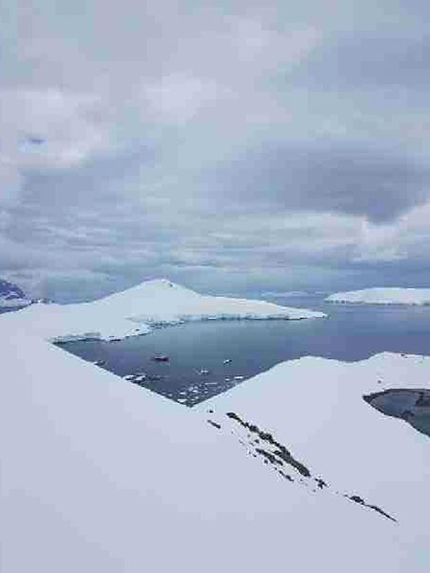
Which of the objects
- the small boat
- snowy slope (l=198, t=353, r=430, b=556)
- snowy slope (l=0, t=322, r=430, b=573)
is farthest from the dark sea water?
snowy slope (l=0, t=322, r=430, b=573)

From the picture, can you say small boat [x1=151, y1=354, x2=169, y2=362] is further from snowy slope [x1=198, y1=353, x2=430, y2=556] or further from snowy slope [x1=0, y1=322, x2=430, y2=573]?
snowy slope [x1=0, y1=322, x2=430, y2=573]

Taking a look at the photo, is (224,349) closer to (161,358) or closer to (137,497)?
(161,358)

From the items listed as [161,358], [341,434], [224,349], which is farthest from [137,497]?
[224,349]

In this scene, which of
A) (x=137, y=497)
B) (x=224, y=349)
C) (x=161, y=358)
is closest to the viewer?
(x=137, y=497)

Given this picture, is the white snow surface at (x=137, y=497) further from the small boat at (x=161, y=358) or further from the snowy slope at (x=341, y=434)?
the small boat at (x=161, y=358)

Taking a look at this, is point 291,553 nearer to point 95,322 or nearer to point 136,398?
point 136,398

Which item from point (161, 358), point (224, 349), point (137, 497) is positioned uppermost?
point (137, 497)

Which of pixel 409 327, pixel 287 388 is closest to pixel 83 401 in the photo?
pixel 287 388
